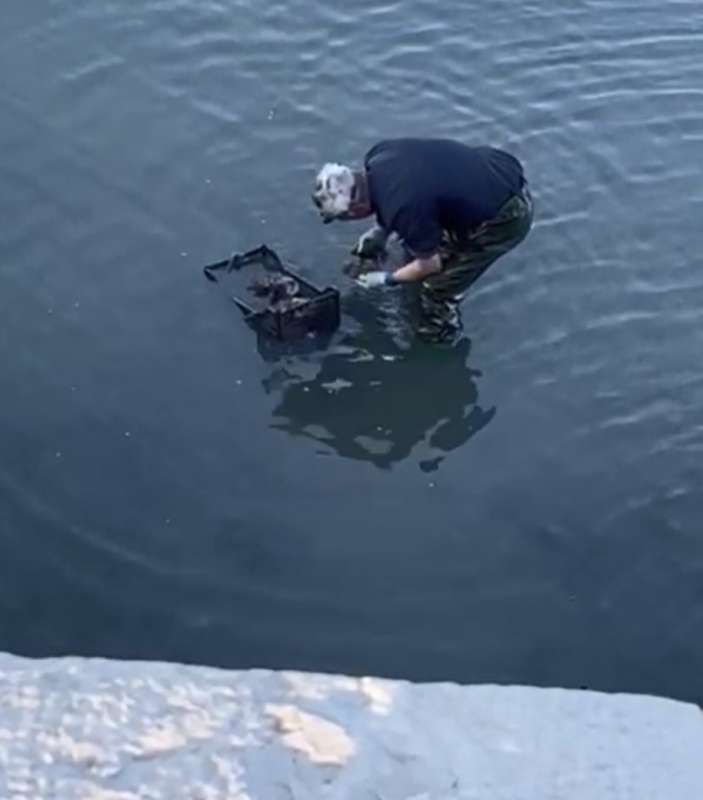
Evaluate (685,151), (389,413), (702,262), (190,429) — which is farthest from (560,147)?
(190,429)

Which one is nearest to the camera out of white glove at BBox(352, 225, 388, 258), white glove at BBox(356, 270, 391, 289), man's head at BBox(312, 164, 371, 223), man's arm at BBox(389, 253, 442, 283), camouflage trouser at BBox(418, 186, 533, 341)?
man's head at BBox(312, 164, 371, 223)

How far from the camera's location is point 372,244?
8.31 metres

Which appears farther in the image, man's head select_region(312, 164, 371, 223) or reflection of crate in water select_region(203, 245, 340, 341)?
reflection of crate in water select_region(203, 245, 340, 341)

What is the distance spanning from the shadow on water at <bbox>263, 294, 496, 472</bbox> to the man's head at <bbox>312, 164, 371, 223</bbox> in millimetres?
973

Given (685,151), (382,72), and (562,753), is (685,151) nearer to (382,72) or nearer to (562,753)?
(382,72)

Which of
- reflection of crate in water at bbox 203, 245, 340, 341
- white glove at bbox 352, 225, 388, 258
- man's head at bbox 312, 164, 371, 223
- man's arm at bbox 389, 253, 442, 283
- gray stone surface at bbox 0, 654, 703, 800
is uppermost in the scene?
man's head at bbox 312, 164, 371, 223

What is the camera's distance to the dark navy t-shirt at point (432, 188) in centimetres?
738

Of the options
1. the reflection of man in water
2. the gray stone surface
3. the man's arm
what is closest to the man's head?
the reflection of man in water

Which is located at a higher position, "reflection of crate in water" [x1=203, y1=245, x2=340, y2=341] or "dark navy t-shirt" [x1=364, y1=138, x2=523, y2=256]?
"dark navy t-shirt" [x1=364, y1=138, x2=523, y2=256]

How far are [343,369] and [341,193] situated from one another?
3.62 ft

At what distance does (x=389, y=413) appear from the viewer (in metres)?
7.83

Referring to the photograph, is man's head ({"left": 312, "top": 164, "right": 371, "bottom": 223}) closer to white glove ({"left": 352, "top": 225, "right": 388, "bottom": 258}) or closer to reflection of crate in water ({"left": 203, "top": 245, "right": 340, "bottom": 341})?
→ reflection of crate in water ({"left": 203, "top": 245, "right": 340, "bottom": 341})

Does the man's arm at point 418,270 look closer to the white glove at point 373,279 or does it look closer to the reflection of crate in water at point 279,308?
the white glove at point 373,279

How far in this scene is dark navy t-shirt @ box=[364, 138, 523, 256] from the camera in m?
7.38
